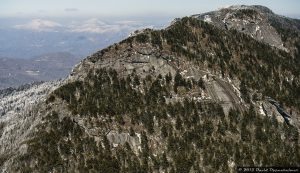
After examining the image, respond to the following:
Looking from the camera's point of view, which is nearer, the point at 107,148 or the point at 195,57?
the point at 107,148

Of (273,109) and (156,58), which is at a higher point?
(156,58)

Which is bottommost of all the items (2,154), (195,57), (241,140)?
(2,154)

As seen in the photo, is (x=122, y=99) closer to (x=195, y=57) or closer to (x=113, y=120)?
(x=113, y=120)

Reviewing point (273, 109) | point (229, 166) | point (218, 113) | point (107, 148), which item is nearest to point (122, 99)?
point (107, 148)

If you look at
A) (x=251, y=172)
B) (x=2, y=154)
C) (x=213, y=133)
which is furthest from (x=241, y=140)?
(x=2, y=154)

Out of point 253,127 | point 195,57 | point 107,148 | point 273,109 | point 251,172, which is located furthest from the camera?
point 195,57

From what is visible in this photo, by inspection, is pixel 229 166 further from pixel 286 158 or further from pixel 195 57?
pixel 195 57

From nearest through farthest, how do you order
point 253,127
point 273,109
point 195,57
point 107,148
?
point 107,148
point 253,127
point 273,109
point 195,57
